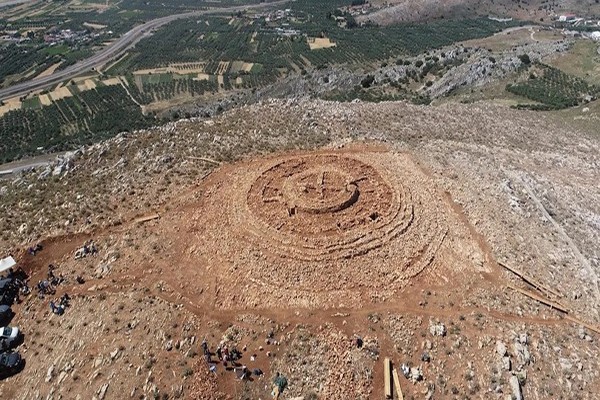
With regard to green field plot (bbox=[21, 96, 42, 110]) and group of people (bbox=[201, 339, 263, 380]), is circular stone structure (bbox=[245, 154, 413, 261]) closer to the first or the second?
group of people (bbox=[201, 339, 263, 380])

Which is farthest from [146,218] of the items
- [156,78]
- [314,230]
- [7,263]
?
[156,78]

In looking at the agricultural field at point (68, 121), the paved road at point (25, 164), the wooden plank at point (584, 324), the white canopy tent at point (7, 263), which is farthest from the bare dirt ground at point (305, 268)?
the agricultural field at point (68, 121)

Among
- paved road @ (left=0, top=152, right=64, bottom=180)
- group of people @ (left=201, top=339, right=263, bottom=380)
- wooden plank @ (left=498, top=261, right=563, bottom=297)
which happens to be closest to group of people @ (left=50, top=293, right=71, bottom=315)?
group of people @ (left=201, top=339, right=263, bottom=380)

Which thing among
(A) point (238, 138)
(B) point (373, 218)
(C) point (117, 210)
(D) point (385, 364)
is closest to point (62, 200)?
(C) point (117, 210)

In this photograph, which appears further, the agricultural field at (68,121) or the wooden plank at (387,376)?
the agricultural field at (68,121)

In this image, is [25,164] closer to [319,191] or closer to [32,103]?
[32,103]

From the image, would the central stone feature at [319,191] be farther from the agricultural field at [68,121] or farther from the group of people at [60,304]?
the agricultural field at [68,121]
